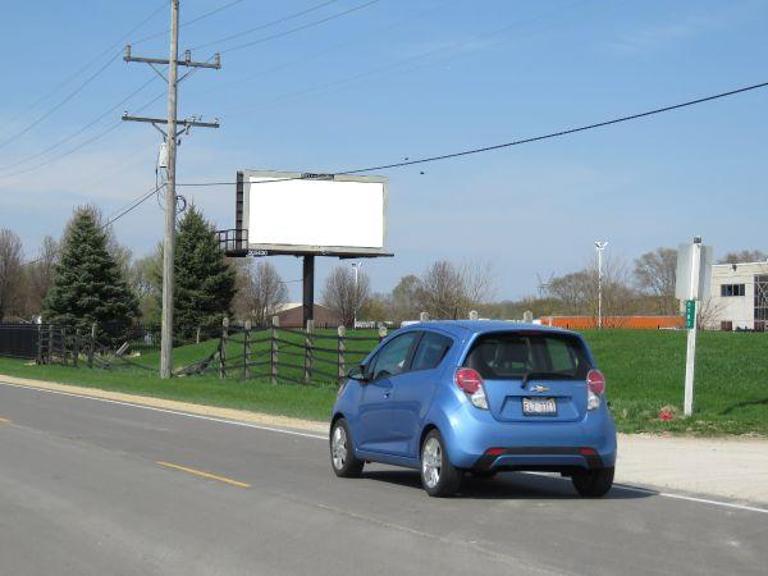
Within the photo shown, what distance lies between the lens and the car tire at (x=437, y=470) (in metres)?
10.7

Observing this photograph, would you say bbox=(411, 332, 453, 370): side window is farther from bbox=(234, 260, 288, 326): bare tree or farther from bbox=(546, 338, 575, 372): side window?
bbox=(234, 260, 288, 326): bare tree

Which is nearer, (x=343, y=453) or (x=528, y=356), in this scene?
(x=528, y=356)

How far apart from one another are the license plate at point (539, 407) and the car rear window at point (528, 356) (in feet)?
0.81

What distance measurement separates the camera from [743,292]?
110 metres

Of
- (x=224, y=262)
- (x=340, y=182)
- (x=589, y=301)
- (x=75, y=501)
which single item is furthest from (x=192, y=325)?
(x=75, y=501)

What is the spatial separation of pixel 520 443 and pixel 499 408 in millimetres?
385

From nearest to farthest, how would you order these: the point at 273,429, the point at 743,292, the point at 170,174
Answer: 1. the point at 273,429
2. the point at 170,174
3. the point at 743,292

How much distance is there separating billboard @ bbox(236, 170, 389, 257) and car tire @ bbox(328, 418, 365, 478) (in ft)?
141

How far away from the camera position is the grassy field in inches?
751

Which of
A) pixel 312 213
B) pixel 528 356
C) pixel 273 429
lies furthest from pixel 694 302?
pixel 312 213

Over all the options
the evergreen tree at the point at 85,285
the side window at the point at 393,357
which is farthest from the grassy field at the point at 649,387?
the evergreen tree at the point at 85,285

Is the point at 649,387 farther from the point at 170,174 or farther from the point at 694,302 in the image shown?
the point at 170,174

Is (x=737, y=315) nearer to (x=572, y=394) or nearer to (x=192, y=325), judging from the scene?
(x=192, y=325)

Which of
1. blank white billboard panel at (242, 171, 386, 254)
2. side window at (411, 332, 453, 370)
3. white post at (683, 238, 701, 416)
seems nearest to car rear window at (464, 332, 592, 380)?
side window at (411, 332, 453, 370)
